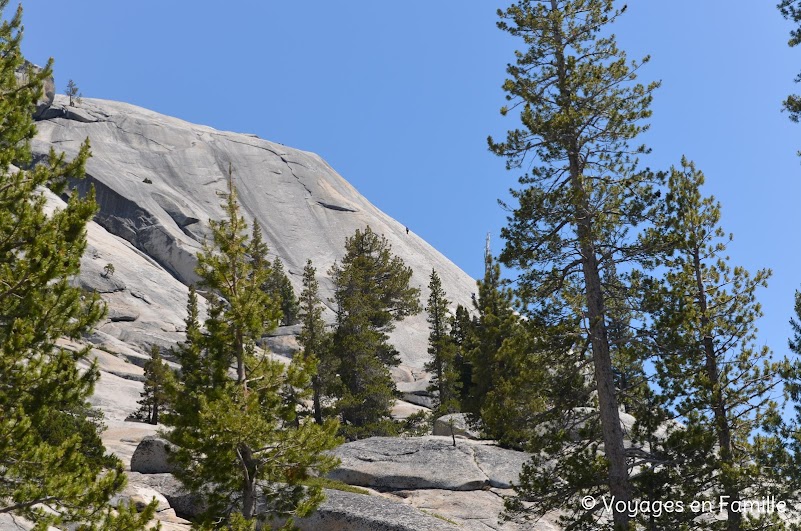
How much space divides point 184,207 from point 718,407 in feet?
259

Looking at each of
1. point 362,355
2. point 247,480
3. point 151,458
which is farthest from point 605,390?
point 362,355

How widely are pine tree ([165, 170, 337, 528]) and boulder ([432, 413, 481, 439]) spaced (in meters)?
16.5

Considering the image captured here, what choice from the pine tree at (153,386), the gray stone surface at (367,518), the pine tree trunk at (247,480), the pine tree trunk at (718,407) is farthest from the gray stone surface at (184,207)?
the pine tree trunk at (718,407)

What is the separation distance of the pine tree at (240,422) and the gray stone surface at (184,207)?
148 feet

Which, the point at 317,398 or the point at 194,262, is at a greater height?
the point at 194,262

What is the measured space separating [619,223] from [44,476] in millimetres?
12286

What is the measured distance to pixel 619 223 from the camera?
1662 centimetres

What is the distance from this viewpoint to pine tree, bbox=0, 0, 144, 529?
1041 cm

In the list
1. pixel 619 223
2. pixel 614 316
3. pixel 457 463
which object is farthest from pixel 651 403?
pixel 457 463

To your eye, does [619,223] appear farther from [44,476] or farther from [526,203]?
[44,476]

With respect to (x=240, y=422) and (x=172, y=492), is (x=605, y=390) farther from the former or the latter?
(x=172, y=492)

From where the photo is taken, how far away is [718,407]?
16031mm

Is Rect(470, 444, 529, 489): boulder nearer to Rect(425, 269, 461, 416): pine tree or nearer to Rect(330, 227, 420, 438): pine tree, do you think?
Rect(330, 227, 420, 438): pine tree

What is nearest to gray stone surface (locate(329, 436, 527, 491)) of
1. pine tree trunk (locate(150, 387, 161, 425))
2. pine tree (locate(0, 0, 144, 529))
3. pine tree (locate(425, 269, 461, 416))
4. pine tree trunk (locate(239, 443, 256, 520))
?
pine tree trunk (locate(239, 443, 256, 520))
